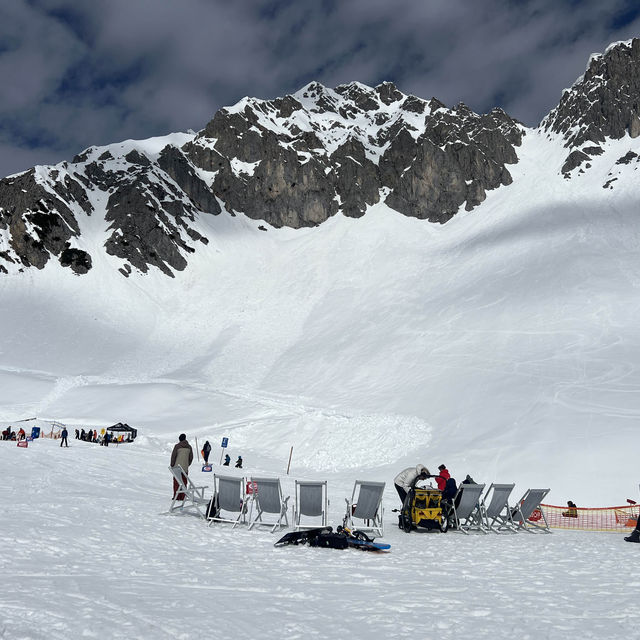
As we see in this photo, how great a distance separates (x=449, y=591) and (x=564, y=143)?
128 metres

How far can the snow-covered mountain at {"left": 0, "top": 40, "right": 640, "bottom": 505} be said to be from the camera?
3114 centimetres

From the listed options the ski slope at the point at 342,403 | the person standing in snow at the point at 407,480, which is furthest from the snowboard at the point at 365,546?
the person standing in snow at the point at 407,480

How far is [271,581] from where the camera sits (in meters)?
6.56

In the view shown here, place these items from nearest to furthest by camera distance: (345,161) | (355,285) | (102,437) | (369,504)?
(369,504) < (102,437) < (355,285) < (345,161)

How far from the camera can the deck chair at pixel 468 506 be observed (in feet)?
39.9

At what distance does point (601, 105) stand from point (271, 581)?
13405 cm

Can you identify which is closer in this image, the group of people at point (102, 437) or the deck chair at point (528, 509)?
the deck chair at point (528, 509)

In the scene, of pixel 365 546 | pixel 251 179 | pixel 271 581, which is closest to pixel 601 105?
pixel 251 179

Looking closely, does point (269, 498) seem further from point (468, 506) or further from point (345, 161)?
point (345, 161)

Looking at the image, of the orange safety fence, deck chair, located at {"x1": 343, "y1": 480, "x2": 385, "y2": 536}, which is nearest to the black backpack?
deck chair, located at {"x1": 343, "y1": 480, "x2": 385, "y2": 536}

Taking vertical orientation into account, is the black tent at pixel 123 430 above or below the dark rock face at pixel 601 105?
below

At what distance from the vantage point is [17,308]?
77438 mm

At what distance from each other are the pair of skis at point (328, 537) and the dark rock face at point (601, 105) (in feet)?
345

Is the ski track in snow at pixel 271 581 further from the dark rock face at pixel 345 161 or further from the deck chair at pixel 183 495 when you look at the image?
the dark rock face at pixel 345 161
